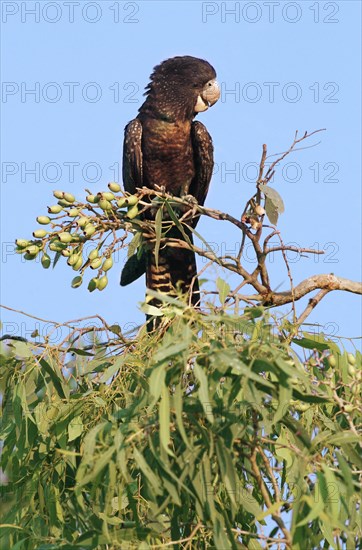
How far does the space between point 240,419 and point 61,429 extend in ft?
2.37

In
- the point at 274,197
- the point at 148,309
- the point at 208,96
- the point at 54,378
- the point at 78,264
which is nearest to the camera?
the point at 148,309

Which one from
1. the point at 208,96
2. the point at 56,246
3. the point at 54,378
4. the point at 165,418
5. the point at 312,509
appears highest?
the point at 208,96

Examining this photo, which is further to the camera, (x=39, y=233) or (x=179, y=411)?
(x=39, y=233)

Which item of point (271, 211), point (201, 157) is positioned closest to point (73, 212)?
point (271, 211)

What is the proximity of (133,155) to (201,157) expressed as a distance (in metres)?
0.37

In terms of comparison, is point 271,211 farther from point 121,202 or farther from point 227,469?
point 227,469

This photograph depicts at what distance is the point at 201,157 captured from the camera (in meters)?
5.12

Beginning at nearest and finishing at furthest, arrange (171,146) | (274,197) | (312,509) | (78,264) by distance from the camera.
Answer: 1. (312,509)
2. (274,197)
3. (78,264)
4. (171,146)

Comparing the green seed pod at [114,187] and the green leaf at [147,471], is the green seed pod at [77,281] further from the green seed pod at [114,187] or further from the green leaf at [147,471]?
the green leaf at [147,471]

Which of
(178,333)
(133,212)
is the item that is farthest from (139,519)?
(133,212)

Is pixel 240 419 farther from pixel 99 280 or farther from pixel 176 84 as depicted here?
pixel 176 84

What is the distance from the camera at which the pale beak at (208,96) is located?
210 inches

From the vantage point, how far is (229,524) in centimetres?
235

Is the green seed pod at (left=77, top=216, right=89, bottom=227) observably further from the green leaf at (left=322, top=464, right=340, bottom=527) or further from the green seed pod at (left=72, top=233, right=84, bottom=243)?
the green leaf at (left=322, top=464, right=340, bottom=527)
